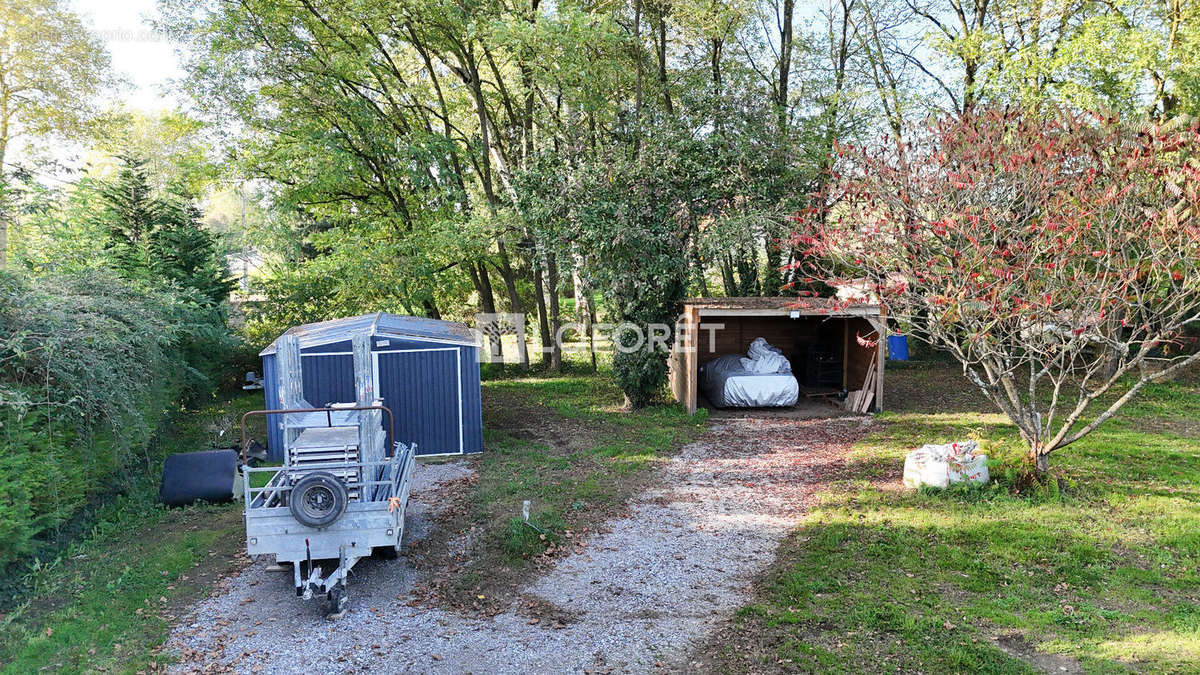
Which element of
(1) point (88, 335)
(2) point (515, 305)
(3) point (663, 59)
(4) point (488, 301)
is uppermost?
(3) point (663, 59)

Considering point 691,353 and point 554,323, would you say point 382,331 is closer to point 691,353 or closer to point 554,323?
point 691,353

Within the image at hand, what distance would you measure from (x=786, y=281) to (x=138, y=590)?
14.6 m

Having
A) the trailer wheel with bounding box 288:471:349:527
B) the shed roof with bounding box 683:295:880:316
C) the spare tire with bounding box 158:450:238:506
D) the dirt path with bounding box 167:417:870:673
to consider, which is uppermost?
the shed roof with bounding box 683:295:880:316

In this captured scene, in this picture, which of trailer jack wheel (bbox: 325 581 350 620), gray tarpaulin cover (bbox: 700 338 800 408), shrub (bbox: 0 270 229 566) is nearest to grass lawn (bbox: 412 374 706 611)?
trailer jack wheel (bbox: 325 581 350 620)

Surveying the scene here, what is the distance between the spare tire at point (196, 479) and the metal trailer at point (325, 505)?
117 inches

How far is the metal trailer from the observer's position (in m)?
5.39

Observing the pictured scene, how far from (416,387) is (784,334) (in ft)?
30.6

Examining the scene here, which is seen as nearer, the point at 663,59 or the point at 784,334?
the point at 784,334

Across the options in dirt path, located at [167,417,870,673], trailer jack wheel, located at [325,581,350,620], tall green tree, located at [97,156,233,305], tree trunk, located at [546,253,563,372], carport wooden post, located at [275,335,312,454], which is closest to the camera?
dirt path, located at [167,417,870,673]

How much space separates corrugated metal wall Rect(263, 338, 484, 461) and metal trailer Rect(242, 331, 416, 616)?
4237 millimetres

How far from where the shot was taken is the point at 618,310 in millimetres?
13391

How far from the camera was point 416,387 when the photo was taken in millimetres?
10750

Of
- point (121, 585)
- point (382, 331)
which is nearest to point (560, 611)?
point (121, 585)

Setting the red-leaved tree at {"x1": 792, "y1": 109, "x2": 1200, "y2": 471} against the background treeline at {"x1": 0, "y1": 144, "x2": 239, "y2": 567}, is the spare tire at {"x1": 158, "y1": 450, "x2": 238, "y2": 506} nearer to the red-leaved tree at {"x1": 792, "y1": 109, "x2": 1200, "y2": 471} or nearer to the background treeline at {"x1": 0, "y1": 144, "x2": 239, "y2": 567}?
the background treeline at {"x1": 0, "y1": 144, "x2": 239, "y2": 567}
